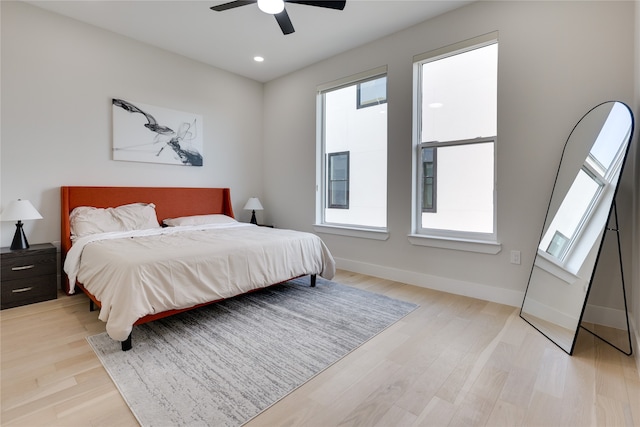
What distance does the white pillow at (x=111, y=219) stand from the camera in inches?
126

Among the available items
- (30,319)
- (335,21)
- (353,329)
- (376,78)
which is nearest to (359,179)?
(376,78)

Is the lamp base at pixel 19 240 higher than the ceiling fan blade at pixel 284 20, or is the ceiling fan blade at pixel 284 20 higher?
the ceiling fan blade at pixel 284 20

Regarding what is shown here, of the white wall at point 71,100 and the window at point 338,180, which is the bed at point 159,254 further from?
the window at point 338,180

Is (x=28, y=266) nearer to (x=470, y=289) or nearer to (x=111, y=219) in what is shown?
(x=111, y=219)

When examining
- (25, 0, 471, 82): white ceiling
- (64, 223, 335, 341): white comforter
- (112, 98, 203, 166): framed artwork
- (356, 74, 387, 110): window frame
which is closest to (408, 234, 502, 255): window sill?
(64, 223, 335, 341): white comforter

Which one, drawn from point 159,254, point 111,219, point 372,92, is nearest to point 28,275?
point 111,219

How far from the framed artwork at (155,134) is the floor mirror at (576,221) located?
4242mm

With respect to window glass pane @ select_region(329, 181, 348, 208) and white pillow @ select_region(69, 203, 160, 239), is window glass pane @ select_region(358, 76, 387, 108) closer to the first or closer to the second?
window glass pane @ select_region(329, 181, 348, 208)

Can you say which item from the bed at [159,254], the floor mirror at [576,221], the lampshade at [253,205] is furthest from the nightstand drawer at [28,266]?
the floor mirror at [576,221]

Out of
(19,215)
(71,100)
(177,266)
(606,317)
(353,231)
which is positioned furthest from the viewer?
(353,231)

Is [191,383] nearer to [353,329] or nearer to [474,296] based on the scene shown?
[353,329]

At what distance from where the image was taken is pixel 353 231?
13.5 feet

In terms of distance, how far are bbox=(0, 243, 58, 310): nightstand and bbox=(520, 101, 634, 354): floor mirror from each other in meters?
4.37

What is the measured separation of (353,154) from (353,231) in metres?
1.07
